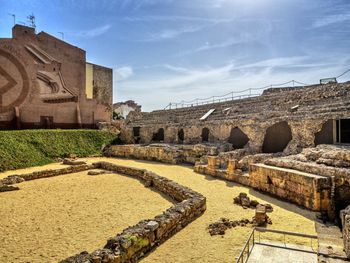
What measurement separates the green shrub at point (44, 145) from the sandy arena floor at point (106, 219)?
5972mm

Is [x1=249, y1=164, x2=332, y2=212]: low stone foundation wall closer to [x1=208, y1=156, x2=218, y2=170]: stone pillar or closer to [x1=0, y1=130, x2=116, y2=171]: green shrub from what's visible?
[x1=208, y1=156, x2=218, y2=170]: stone pillar

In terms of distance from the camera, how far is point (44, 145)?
2105cm

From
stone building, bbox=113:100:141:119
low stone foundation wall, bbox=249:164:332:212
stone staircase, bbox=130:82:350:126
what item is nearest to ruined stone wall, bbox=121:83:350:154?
stone staircase, bbox=130:82:350:126

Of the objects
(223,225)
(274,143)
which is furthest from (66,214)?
(274,143)

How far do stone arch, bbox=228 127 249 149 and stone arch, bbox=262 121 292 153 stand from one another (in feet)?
6.04

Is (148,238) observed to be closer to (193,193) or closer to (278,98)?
(193,193)

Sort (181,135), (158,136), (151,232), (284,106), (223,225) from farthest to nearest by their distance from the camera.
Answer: (158,136), (181,135), (284,106), (223,225), (151,232)

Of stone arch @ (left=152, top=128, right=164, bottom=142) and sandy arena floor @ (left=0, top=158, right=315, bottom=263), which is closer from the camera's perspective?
sandy arena floor @ (left=0, top=158, right=315, bottom=263)

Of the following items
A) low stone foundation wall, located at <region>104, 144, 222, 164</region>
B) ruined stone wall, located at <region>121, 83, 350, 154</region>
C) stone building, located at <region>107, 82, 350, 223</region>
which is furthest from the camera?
low stone foundation wall, located at <region>104, 144, 222, 164</region>

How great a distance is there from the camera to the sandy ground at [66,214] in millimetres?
6273

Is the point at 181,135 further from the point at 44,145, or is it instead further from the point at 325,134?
the point at 325,134

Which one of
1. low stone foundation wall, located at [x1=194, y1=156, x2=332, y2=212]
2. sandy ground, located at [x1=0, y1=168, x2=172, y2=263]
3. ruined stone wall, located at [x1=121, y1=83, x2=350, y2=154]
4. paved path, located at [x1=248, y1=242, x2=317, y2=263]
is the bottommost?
sandy ground, located at [x1=0, y1=168, x2=172, y2=263]

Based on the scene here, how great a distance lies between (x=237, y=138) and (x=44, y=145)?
1467cm

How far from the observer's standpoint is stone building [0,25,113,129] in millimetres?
22984
